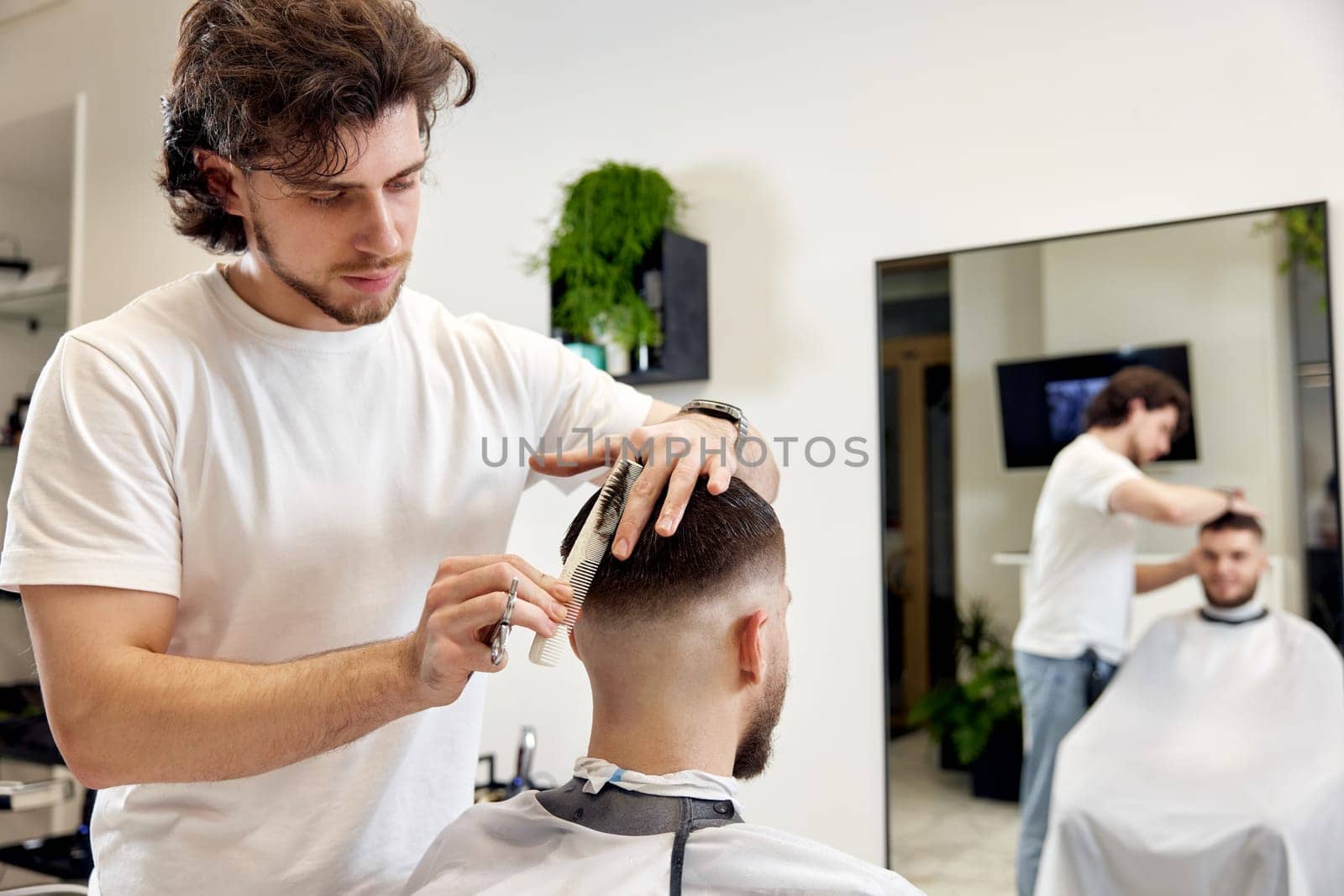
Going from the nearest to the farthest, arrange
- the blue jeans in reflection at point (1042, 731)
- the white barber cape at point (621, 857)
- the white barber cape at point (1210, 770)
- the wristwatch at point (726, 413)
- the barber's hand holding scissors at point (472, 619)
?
the barber's hand holding scissors at point (472, 619), the white barber cape at point (621, 857), the wristwatch at point (726, 413), the white barber cape at point (1210, 770), the blue jeans in reflection at point (1042, 731)

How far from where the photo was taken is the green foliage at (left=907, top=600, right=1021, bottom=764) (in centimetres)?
230

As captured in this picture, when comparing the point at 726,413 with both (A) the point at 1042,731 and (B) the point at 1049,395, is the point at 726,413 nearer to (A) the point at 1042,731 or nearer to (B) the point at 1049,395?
(B) the point at 1049,395

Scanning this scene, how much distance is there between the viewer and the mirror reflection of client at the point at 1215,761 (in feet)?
6.52

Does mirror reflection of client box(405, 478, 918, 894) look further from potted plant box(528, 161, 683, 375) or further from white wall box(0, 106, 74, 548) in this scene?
white wall box(0, 106, 74, 548)

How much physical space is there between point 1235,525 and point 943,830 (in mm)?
896

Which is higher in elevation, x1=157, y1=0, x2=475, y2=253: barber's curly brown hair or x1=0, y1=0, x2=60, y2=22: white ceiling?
x1=0, y1=0, x2=60, y2=22: white ceiling

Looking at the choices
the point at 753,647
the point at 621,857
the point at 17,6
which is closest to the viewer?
the point at 621,857

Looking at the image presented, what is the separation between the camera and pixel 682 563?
4.20 feet

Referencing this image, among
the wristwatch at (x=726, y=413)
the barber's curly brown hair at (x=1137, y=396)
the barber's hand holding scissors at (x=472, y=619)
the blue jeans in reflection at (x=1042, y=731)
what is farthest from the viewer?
the blue jeans in reflection at (x=1042, y=731)

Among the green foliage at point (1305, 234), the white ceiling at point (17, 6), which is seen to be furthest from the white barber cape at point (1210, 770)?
the white ceiling at point (17, 6)

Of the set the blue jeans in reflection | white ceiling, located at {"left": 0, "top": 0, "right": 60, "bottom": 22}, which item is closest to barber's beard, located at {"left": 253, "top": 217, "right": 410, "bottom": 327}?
the blue jeans in reflection

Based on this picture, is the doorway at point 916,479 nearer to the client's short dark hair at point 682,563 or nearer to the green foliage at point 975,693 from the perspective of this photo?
the green foliage at point 975,693

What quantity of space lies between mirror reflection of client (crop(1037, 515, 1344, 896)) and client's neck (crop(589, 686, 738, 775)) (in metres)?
1.22

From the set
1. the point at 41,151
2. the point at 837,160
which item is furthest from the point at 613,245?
the point at 41,151
